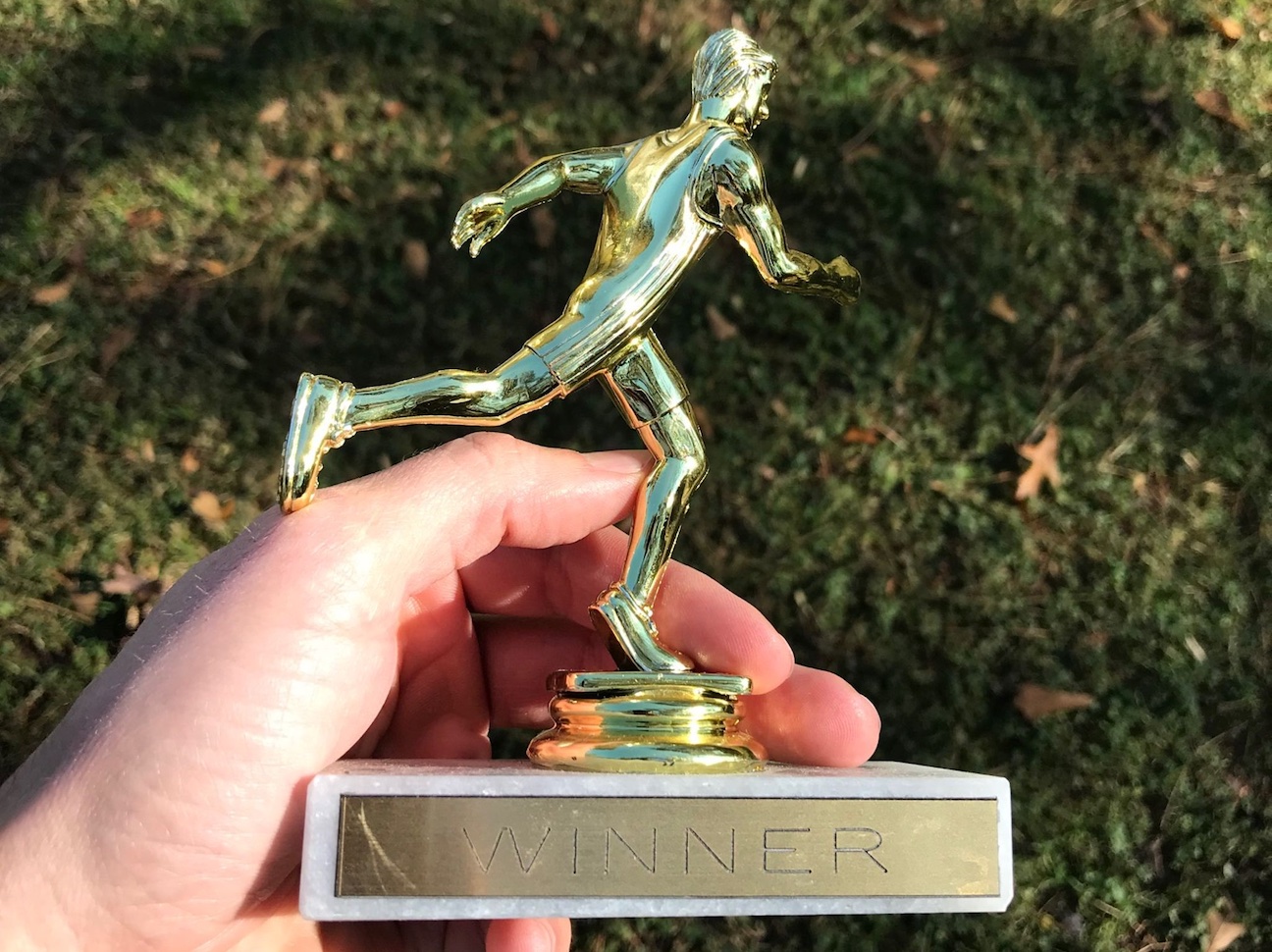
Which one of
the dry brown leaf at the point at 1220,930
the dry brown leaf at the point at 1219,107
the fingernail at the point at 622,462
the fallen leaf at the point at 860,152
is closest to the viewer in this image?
the fingernail at the point at 622,462

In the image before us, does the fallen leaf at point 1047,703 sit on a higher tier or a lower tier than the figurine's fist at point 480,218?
lower

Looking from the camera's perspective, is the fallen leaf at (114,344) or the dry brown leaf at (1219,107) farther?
the dry brown leaf at (1219,107)

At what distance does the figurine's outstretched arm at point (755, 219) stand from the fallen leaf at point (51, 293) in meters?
2.96

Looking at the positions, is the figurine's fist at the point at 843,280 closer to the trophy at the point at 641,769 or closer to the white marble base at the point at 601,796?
the trophy at the point at 641,769

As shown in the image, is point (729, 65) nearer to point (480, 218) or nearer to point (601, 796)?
point (480, 218)

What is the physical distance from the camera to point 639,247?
2186mm

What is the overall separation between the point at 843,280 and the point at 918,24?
3.02 metres

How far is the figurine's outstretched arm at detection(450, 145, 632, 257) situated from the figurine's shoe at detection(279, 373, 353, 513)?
1.53 feet

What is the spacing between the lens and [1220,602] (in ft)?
12.6

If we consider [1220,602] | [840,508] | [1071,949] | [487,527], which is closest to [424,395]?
[487,527]

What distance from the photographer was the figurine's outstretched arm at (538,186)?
88.0 inches

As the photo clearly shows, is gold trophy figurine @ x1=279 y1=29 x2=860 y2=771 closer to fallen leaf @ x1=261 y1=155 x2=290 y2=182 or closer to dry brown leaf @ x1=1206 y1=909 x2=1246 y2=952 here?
dry brown leaf @ x1=1206 y1=909 x2=1246 y2=952

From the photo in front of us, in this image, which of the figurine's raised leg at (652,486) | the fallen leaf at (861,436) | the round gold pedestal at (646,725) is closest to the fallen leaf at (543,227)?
the fallen leaf at (861,436)

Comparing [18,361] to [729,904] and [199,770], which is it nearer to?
[199,770]
